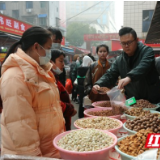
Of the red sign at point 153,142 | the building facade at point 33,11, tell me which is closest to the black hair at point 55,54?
the red sign at point 153,142

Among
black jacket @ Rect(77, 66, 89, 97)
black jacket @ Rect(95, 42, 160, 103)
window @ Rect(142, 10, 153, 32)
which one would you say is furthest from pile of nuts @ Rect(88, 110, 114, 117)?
window @ Rect(142, 10, 153, 32)

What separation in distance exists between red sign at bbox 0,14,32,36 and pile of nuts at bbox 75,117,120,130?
27.2 feet

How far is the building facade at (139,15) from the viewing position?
1548cm

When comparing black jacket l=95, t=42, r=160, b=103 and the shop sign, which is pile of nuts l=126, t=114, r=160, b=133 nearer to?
black jacket l=95, t=42, r=160, b=103

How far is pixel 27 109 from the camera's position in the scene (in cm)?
127

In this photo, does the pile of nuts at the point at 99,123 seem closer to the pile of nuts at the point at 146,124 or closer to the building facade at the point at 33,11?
the pile of nuts at the point at 146,124

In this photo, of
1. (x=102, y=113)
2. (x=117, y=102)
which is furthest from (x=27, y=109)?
(x=117, y=102)

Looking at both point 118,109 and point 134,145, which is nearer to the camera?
point 134,145

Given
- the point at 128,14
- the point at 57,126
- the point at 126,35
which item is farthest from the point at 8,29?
the point at 128,14

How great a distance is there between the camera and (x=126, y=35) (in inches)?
93.0

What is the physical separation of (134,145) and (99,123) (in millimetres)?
565

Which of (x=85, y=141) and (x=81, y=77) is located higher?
(x=81, y=77)

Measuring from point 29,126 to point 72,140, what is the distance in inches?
12.3

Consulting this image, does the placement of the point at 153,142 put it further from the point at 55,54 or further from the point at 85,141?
the point at 55,54
